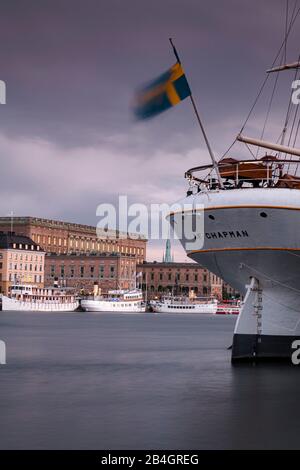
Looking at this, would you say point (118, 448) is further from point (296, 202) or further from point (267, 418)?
point (296, 202)

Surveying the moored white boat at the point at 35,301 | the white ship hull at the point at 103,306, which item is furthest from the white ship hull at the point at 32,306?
the white ship hull at the point at 103,306

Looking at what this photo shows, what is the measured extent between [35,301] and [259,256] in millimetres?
153888

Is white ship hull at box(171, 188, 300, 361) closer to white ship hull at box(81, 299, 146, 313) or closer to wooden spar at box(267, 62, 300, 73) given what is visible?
wooden spar at box(267, 62, 300, 73)

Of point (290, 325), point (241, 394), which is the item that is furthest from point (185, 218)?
point (241, 394)

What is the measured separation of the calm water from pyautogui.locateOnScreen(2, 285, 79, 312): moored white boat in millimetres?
137965

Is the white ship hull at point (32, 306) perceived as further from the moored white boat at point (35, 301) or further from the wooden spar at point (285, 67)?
the wooden spar at point (285, 67)

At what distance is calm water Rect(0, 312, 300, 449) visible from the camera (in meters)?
22.4

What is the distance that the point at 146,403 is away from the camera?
29203 mm

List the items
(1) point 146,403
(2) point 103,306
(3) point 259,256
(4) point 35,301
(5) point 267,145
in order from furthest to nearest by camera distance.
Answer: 1. (2) point 103,306
2. (4) point 35,301
3. (5) point 267,145
4. (3) point 259,256
5. (1) point 146,403

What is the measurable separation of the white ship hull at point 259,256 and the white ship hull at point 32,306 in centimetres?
14843

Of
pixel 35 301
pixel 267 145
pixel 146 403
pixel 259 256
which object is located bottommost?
pixel 146 403

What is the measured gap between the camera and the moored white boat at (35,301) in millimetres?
186000

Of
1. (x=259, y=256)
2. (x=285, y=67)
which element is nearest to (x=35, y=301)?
(x=285, y=67)

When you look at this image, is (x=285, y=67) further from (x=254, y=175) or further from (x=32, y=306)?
(x=32, y=306)
